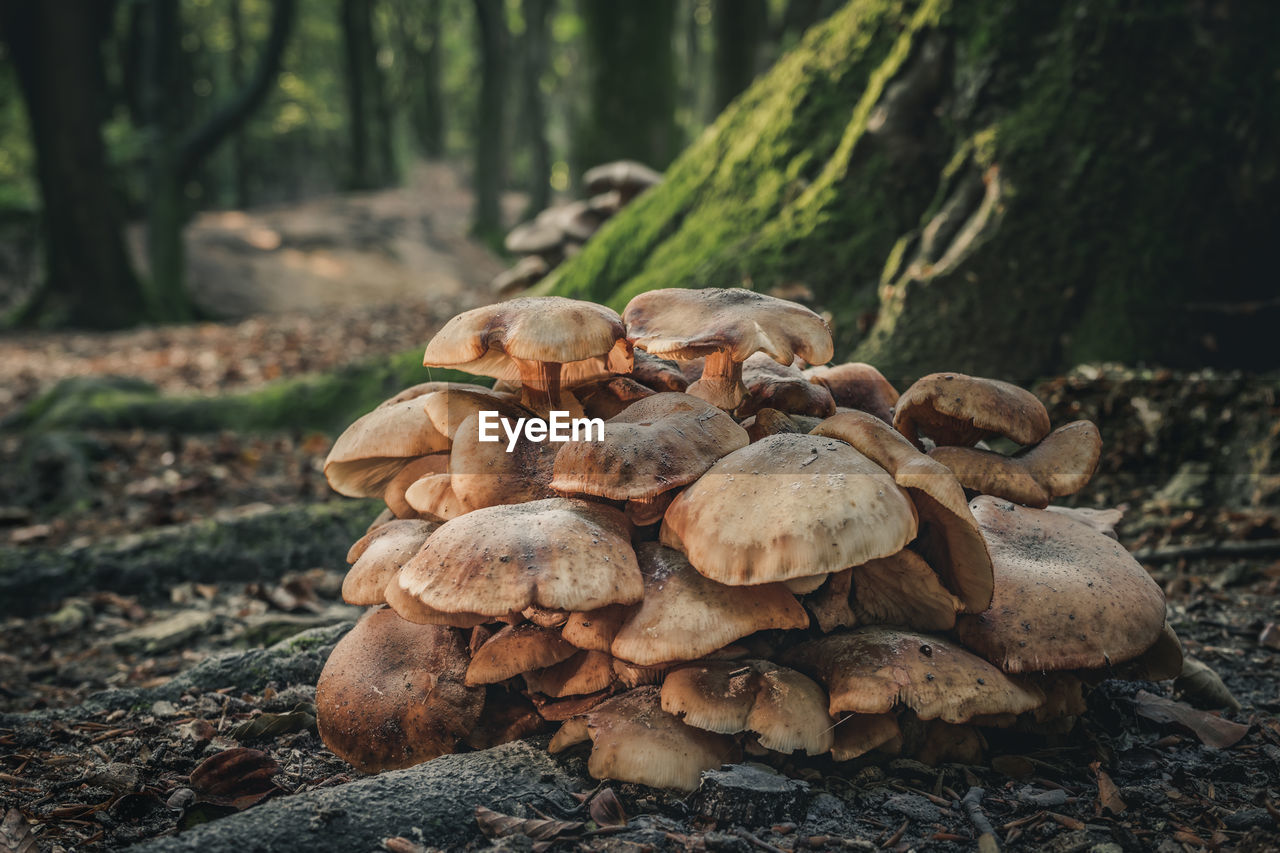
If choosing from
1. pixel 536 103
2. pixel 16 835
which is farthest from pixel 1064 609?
pixel 536 103

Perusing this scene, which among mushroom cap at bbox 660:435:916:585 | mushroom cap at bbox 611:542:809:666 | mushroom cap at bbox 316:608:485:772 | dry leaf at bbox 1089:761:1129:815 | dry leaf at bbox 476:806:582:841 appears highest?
mushroom cap at bbox 660:435:916:585

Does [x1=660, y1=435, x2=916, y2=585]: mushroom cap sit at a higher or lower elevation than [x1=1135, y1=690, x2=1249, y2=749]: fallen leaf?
higher

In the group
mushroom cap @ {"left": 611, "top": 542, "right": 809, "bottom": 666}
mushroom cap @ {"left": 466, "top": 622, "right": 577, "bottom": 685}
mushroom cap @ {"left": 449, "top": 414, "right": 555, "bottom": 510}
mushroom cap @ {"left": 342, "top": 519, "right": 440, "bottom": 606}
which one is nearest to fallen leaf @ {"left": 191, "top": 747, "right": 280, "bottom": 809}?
mushroom cap @ {"left": 342, "top": 519, "right": 440, "bottom": 606}

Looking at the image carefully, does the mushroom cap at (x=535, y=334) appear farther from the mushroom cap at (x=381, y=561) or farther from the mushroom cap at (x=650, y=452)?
the mushroom cap at (x=381, y=561)

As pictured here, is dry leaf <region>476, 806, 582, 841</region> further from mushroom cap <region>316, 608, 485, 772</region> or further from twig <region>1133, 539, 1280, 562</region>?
twig <region>1133, 539, 1280, 562</region>

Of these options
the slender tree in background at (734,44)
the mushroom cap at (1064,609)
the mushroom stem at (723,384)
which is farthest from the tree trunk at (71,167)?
the mushroom cap at (1064,609)

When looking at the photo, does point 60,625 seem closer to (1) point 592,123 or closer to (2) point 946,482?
(2) point 946,482
